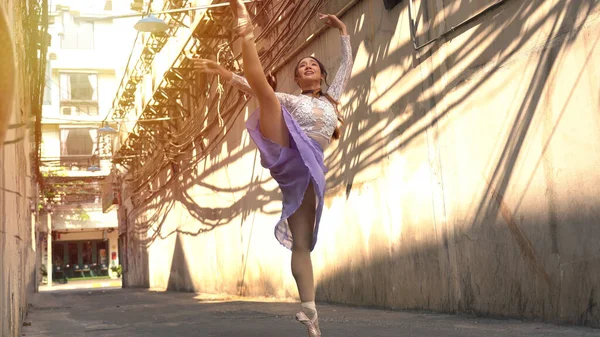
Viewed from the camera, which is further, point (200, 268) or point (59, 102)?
point (59, 102)

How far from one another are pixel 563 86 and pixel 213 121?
10.9 meters

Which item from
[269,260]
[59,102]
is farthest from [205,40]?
[59,102]

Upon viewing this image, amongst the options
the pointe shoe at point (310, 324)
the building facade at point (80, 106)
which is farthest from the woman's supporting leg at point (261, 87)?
the building facade at point (80, 106)

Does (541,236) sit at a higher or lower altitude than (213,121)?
lower

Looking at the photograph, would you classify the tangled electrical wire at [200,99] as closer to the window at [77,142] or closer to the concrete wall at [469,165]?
the concrete wall at [469,165]

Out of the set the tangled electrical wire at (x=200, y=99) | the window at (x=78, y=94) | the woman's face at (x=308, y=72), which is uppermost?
the window at (x=78, y=94)

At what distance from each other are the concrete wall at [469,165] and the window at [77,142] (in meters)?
37.5

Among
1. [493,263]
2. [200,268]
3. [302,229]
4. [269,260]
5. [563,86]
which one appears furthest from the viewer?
[200,268]

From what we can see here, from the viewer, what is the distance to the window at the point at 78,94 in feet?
150

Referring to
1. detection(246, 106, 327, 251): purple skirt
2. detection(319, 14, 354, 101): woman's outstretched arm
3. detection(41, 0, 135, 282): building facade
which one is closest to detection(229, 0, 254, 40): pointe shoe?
detection(246, 106, 327, 251): purple skirt

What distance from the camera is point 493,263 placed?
520 centimetres

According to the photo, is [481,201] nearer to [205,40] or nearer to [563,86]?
[563,86]

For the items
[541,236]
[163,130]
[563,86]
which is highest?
[163,130]

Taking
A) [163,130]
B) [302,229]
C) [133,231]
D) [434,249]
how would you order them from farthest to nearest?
[133,231], [163,130], [434,249], [302,229]
